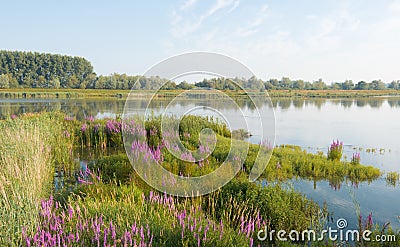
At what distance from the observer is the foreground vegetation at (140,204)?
316cm

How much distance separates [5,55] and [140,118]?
11010 cm

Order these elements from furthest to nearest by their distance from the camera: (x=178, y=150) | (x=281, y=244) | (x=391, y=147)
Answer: (x=391, y=147) → (x=178, y=150) → (x=281, y=244)

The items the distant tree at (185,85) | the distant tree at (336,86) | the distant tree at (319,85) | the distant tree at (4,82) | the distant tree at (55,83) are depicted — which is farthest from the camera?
the distant tree at (336,86)

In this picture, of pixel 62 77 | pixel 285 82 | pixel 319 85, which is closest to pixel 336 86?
pixel 319 85

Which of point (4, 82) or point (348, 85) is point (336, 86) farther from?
point (4, 82)

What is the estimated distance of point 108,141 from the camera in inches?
474

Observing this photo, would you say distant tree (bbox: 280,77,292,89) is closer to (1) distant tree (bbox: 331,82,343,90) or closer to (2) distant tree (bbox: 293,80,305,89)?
(2) distant tree (bbox: 293,80,305,89)

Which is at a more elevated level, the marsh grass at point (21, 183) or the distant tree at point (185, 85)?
the distant tree at point (185, 85)

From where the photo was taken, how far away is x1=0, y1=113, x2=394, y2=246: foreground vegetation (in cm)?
316

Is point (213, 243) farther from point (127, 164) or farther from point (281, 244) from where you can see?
point (127, 164)

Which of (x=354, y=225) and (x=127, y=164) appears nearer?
(x=354, y=225)

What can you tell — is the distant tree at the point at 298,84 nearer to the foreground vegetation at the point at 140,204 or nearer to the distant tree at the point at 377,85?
the distant tree at the point at 377,85

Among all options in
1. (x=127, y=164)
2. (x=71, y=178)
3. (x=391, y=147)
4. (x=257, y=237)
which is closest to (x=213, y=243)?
(x=257, y=237)

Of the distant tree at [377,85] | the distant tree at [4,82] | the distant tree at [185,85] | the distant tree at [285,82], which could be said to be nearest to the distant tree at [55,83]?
the distant tree at [4,82]
